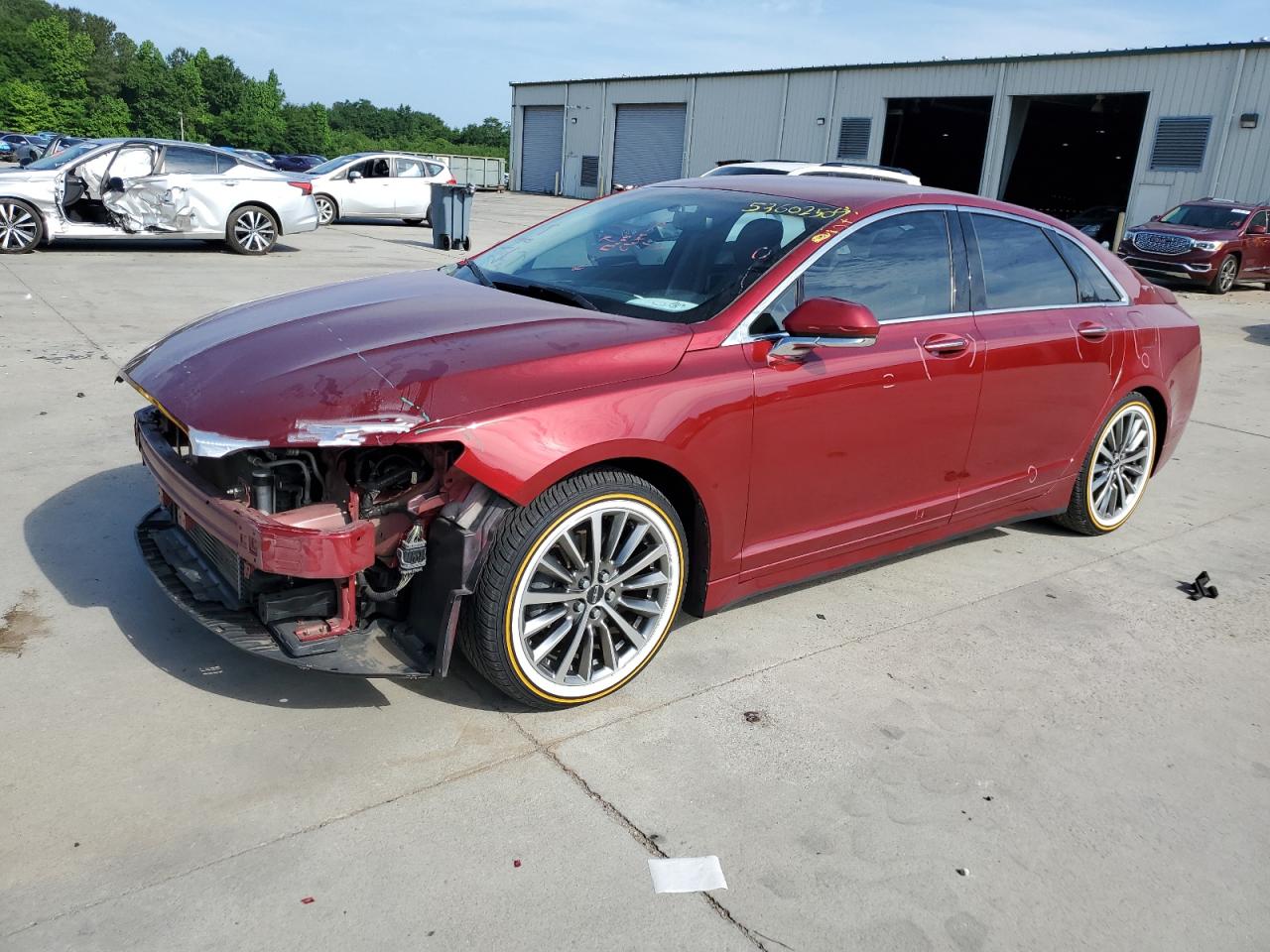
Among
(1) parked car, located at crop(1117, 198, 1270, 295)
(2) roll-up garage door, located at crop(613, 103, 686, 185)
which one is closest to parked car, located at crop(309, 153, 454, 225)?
(1) parked car, located at crop(1117, 198, 1270, 295)

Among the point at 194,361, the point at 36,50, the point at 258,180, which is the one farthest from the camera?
the point at 36,50

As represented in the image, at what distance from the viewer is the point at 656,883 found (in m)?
2.50

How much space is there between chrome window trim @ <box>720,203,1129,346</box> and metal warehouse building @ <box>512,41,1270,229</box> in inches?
986

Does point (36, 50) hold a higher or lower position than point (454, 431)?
higher

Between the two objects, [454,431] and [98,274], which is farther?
[98,274]

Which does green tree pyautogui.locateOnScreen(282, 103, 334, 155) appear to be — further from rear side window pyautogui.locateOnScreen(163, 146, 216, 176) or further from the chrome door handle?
the chrome door handle

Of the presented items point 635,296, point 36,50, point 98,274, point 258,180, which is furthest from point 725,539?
point 36,50

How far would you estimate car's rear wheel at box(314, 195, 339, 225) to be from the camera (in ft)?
67.8

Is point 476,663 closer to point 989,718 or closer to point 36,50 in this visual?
point 989,718

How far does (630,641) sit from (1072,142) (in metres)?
43.3

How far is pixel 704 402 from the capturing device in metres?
3.24

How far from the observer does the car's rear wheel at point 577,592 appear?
9.66 feet

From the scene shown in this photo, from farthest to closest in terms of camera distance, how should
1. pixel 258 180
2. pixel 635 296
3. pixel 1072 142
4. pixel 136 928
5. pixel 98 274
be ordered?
pixel 1072 142, pixel 258 180, pixel 98 274, pixel 635 296, pixel 136 928

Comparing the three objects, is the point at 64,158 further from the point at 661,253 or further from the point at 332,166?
the point at 661,253
